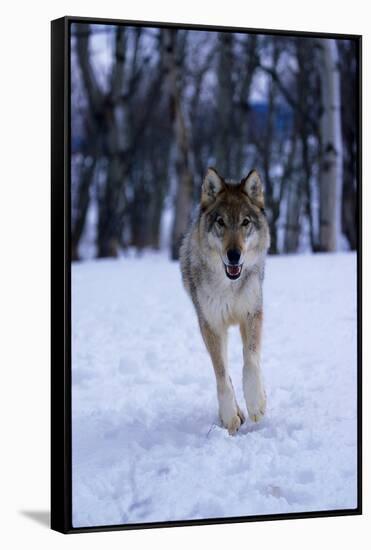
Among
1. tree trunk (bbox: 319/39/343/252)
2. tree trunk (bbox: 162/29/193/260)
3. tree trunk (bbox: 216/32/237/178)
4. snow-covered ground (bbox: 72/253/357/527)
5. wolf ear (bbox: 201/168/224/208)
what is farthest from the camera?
tree trunk (bbox: 216/32/237/178)

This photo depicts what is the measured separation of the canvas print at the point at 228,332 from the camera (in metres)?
5.49

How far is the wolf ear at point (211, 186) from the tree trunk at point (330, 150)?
3.69m

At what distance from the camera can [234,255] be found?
18.2 ft

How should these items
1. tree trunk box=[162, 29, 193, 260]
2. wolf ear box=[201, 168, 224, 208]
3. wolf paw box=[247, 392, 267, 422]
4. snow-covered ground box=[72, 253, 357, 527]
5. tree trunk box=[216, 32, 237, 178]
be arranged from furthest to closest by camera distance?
1. tree trunk box=[216, 32, 237, 178]
2. tree trunk box=[162, 29, 193, 260]
3. wolf paw box=[247, 392, 267, 422]
4. wolf ear box=[201, 168, 224, 208]
5. snow-covered ground box=[72, 253, 357, 527]

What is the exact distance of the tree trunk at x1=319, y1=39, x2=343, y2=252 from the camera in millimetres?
9070

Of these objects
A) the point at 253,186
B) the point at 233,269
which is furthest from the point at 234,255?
the point at 253,186

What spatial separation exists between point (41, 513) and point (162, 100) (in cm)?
1057

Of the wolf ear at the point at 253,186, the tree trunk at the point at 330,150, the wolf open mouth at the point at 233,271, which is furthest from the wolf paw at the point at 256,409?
the tree trunk at the point at 330,150

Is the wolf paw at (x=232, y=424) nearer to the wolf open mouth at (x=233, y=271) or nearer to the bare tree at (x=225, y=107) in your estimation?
the wolf open mouth at (x=233, y=271)

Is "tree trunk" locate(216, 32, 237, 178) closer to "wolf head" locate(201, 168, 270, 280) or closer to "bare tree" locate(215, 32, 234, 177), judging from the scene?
"bare tree" locate(215, 32, 234, 177)

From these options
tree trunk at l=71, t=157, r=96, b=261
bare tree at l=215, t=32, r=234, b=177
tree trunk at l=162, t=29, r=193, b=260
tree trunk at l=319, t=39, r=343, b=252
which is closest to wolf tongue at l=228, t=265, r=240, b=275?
tree trunk at l=319, t=39, r=343, b=252

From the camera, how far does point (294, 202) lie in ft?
42.1

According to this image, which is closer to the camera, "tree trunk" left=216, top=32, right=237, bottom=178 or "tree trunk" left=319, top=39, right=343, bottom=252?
"tree trunk" left=319, top=39, right=343, bottom=252

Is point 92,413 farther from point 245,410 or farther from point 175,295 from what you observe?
point 175,295
